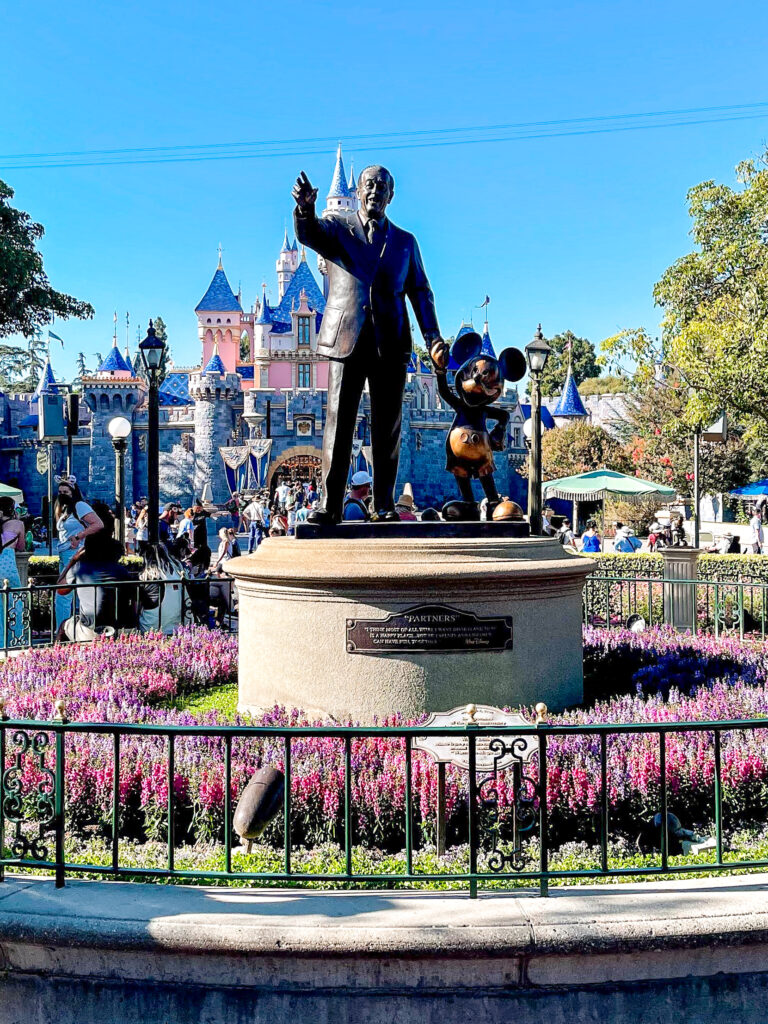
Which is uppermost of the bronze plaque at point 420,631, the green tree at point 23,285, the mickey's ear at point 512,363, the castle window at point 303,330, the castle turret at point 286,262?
the castle turret at point 286,262

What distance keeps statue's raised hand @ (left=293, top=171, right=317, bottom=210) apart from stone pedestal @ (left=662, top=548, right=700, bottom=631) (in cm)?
656

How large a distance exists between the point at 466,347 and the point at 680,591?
19.0 ft

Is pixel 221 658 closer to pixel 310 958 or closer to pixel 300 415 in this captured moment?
pixel 310 958

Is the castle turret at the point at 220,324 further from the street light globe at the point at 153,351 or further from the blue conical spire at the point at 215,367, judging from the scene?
the street light globe at the point at 153,351

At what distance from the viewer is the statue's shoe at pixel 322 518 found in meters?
6.36

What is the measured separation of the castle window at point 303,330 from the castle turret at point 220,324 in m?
9.07

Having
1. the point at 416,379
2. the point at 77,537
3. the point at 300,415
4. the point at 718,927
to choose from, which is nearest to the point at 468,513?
the point at 718,927

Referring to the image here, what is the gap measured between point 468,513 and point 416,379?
57495mm

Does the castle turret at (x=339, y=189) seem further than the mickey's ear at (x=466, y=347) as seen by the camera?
Yes

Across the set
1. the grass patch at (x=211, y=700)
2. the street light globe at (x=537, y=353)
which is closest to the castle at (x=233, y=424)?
the street light globe at (x=537, y=353)

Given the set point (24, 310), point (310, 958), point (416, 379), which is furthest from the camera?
point (416, 379)

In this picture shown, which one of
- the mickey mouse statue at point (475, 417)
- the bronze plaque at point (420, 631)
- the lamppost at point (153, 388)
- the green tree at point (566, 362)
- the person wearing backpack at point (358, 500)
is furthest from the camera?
the green tree at point (566, 362)

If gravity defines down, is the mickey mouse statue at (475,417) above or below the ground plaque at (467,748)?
above

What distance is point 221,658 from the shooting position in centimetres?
799
